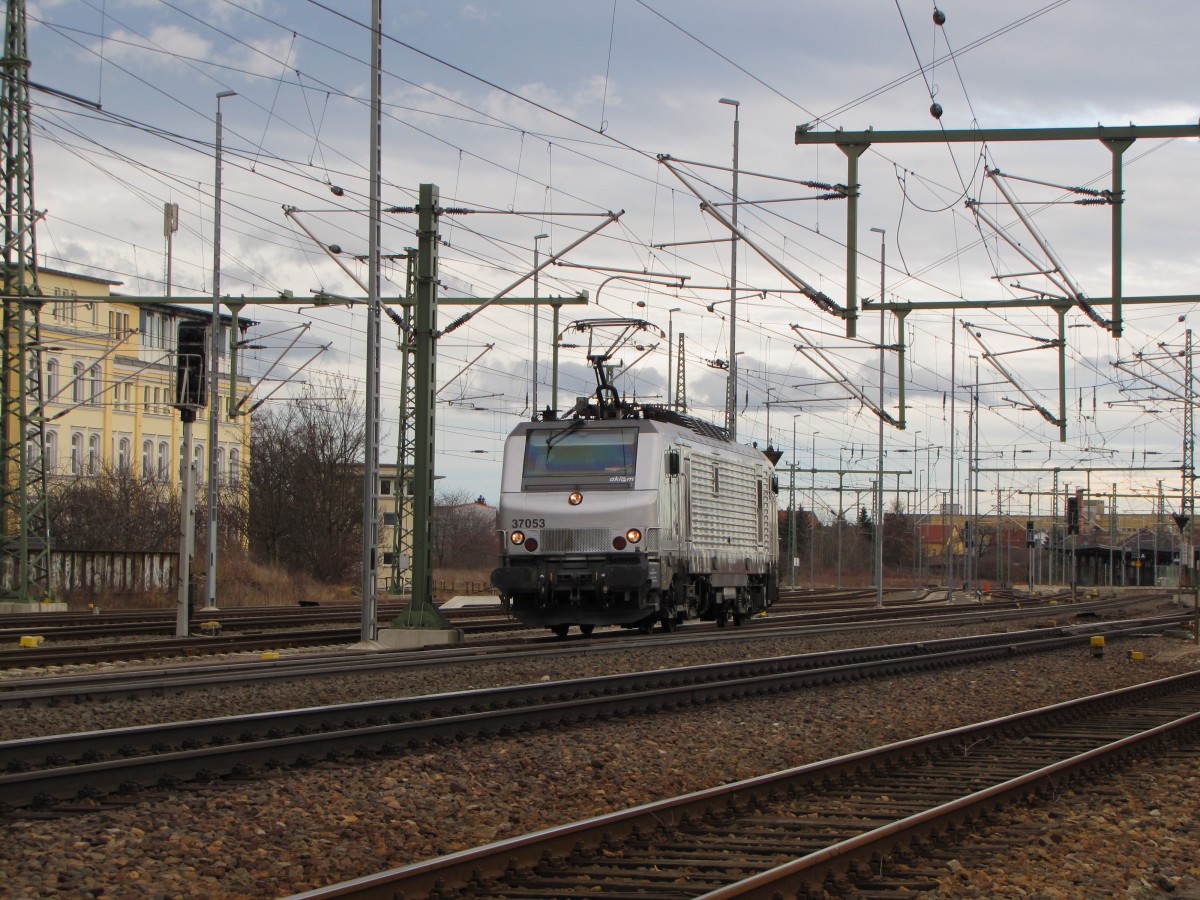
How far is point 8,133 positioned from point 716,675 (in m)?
19.8

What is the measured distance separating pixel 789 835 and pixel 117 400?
67509mm

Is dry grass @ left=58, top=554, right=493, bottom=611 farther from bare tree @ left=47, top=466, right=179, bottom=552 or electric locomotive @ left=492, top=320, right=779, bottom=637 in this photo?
electric locomotive @ left=492, top=320, right=779, bottom=637

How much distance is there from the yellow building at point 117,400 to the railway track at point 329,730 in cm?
4690

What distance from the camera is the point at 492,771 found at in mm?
10250

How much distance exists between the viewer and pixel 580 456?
22750 mm

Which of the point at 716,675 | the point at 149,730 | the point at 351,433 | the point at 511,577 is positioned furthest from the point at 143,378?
the point at 149,730

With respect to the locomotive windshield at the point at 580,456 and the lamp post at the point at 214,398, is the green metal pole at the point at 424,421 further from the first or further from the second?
the lamp post at the point at 214,398

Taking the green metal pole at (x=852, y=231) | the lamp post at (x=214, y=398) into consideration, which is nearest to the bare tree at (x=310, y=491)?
the lamp post at (x=214, y=398)

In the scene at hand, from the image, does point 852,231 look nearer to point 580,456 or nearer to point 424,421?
point 580,456

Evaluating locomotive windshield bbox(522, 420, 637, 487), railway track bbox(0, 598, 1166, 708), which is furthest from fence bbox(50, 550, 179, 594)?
locomotive windshield bbox(522, 420, 637, 487)

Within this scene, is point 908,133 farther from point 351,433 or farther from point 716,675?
point 351,433

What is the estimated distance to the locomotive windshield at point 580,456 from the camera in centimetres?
2245

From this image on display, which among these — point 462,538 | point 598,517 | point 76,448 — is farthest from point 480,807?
point 462,538

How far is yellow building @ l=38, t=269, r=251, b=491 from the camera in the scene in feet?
213
